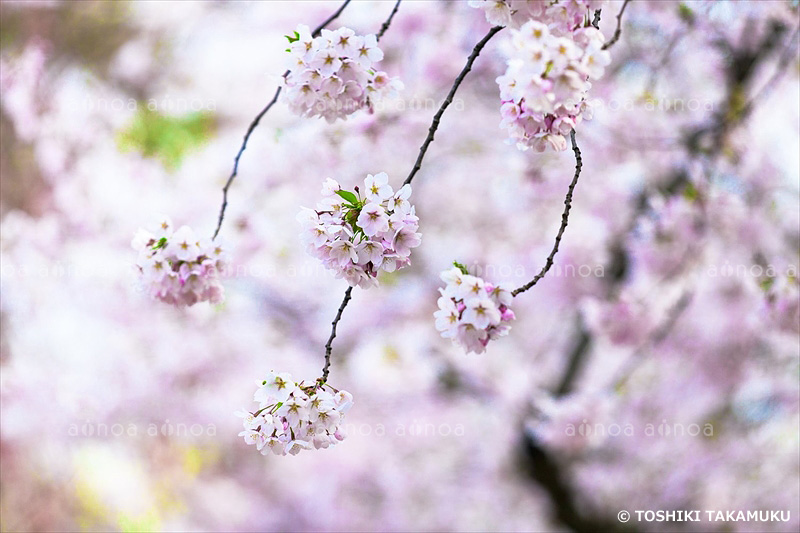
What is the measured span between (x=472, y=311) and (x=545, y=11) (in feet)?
1.45

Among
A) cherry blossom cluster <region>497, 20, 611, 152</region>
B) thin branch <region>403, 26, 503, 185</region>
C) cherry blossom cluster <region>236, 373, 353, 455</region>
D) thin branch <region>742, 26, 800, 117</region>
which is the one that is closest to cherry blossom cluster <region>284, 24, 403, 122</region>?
thin branch <region>403, 26, 503, 185</region>

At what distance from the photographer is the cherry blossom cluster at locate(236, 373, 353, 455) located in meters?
1.06

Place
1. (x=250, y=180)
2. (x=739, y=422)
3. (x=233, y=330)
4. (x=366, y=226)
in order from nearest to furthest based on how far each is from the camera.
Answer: (x=366, y=226) → (x=250, y=180) → (x=739, y=422) → (x=233, y=330)

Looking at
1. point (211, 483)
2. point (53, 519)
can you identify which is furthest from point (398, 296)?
point (53, 519)

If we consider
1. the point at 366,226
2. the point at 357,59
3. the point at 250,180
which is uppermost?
the point at 250,180

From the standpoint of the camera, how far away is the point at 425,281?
452 centimetres

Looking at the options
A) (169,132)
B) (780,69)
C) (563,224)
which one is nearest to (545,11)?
(563,224)

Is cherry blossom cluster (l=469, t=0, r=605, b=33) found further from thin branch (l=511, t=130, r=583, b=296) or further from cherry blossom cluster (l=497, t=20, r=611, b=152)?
thin branch (l=511, t=130, r=583, b=296)

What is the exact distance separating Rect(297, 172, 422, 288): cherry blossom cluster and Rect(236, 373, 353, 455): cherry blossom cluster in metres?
0.19

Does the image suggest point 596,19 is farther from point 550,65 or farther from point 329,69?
point 329,69

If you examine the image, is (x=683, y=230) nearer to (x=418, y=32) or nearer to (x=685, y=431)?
(x=418, y=32)

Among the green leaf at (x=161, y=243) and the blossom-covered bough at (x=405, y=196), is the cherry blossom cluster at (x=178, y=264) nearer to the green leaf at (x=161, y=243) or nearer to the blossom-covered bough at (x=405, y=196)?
the green leaf at (x=161, y=243)

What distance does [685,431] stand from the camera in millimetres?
4594

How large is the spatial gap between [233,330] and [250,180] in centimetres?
156
